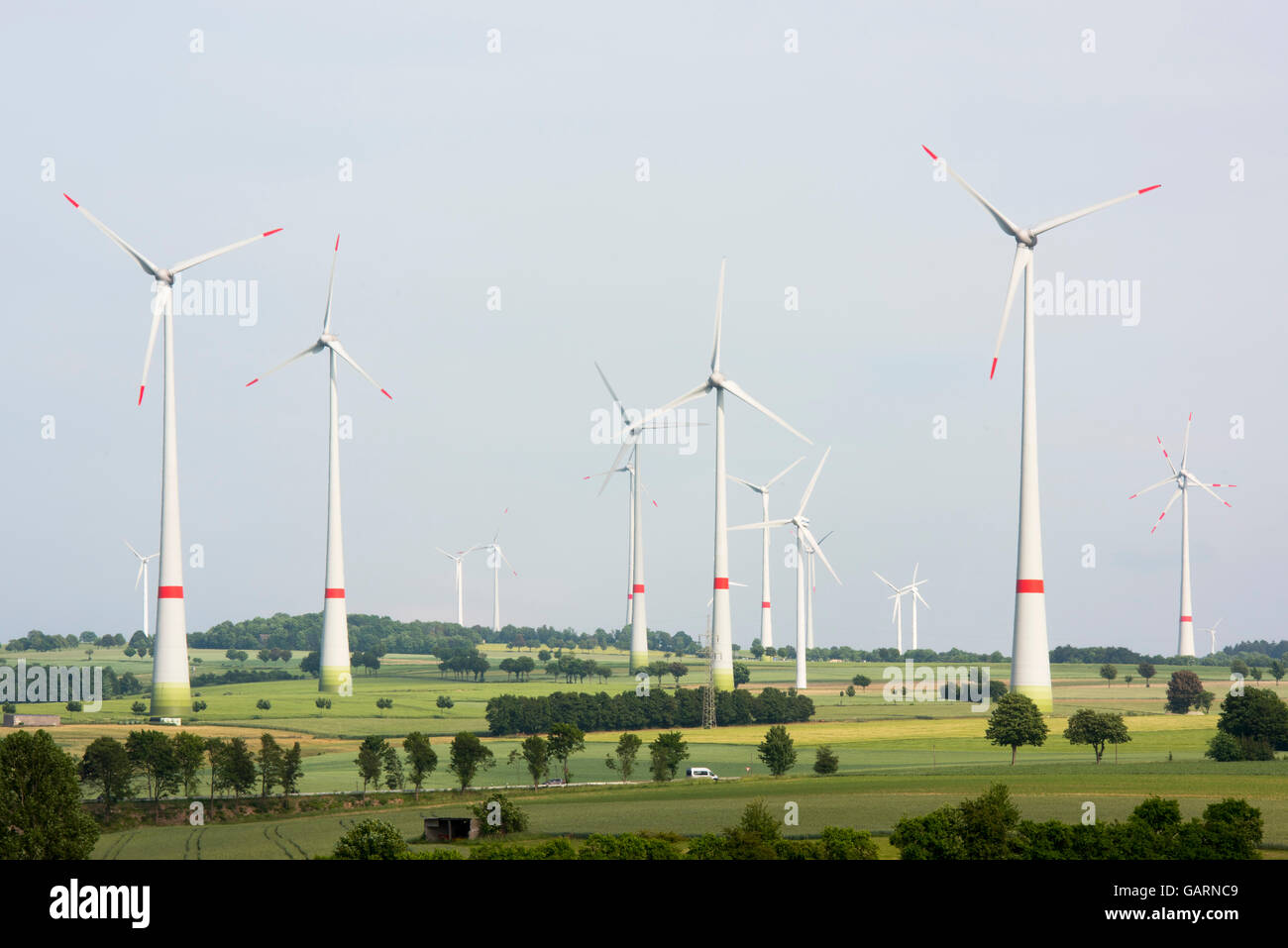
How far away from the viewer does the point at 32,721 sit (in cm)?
18762

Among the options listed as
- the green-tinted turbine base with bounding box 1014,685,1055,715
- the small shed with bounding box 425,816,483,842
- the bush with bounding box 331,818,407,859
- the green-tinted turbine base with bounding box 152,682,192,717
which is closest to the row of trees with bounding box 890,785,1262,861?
the bush with bounding box 331,818,407,859

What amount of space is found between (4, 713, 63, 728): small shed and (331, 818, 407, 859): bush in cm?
11153

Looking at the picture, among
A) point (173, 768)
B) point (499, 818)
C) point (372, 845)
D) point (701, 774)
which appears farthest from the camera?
point (701, 774)

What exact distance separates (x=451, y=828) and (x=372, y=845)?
2096cm

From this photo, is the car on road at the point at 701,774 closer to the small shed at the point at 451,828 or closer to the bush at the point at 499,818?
the bush at the point at 499,818

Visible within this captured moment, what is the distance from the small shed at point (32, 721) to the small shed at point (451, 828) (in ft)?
319

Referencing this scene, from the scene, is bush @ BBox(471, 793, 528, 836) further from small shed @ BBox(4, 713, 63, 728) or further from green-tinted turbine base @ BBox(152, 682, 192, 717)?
small shed @ BBox(4, 713, 63, 728)

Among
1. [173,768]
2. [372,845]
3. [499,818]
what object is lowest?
[173,768]

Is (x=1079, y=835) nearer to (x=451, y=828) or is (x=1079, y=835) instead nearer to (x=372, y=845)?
(x=372, y=845)

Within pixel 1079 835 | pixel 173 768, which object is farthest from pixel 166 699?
pixel 1079 835

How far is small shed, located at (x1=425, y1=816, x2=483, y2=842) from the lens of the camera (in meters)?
108

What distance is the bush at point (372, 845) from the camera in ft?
290
